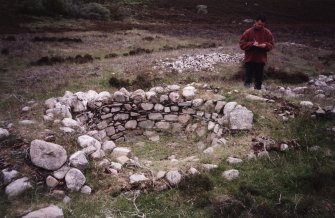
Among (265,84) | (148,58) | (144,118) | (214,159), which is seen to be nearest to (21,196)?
(214,159)

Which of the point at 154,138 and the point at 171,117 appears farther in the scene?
the point at 171,117

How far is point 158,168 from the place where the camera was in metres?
7.86

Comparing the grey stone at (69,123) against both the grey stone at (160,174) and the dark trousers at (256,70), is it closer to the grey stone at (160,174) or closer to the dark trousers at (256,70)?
the grey stone at (160,174)

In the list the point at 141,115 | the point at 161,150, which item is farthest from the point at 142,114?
the point at 161,150

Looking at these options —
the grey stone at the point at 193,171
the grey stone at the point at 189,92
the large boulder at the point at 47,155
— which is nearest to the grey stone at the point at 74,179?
the large boulder at the point at 47,155

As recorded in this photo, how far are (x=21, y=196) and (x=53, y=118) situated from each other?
3.00 meters

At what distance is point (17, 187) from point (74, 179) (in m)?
0.97

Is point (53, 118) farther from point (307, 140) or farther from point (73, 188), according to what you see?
point (307, 140)

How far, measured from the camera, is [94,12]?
45.3 m

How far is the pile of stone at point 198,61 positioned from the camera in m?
19.0

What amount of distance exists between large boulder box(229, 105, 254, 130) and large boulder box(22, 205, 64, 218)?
4.49 m

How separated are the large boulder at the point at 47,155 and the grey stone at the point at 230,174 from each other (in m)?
3.02

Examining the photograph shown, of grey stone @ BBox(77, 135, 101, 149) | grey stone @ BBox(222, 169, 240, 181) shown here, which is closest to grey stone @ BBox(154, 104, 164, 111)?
grey stone @ BBox(77, 135, 101, 149)

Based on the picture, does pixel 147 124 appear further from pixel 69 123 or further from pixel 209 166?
pixel 209 166
